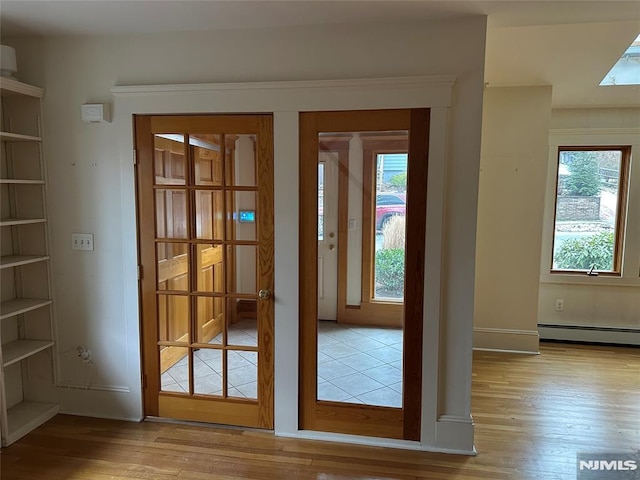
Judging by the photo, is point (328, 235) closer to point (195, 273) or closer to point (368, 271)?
point (368, 271)

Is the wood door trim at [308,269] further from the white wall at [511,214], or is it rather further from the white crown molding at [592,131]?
the white crown molding at [592,131]

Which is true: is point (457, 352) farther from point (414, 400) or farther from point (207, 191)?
point (207, 191)

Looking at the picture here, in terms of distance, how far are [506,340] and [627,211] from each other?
177 centimetres

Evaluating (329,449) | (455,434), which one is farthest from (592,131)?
(329,449)

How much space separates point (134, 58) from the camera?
2688 mm

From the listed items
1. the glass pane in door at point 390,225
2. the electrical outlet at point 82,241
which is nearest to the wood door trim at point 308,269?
the glass pane in door at point 390,225

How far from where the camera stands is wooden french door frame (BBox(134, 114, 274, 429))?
2637mm

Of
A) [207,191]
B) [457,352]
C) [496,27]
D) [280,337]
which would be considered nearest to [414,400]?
[457,352]

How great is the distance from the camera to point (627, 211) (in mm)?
4320

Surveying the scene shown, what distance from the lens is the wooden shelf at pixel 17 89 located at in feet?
8.21

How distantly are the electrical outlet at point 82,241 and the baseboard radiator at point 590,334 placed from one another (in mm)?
4251

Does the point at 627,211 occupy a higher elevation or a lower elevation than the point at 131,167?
lower

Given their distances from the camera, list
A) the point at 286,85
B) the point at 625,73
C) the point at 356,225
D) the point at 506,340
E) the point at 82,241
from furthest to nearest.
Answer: the point at 506,340, the point at 625,73, the point at 82,241, the point at 356,225, the point at 286,85

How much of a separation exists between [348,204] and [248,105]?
2.72ft
